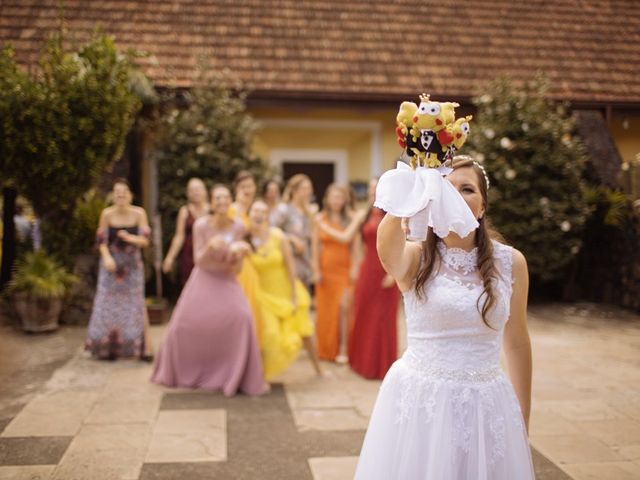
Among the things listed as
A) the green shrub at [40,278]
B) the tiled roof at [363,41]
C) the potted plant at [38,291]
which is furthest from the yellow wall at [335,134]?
the potted plant at [38,291]

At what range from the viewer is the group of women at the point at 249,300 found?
6625 millimetres

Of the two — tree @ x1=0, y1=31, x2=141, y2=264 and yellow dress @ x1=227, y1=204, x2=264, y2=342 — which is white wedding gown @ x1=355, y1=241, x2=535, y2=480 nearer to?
yellow dress @ x1=227, y1=204, x2=264, y2=342

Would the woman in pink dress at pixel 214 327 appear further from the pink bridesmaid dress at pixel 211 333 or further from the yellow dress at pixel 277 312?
the yellow dress at pixel 277 312

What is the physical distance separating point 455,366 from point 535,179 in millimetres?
9201

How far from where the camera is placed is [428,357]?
278cm

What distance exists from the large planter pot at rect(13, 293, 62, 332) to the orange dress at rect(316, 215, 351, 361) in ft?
11.8

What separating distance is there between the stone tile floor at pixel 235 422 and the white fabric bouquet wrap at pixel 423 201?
2.63 m

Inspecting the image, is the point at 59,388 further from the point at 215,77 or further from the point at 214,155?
the point at 215,77

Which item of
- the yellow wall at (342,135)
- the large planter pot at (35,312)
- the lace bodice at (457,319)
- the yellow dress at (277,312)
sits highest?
the yellow wall at (342,135)

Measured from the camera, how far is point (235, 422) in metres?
5.64

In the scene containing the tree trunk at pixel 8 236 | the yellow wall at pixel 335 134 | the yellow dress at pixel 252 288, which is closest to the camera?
the yellow dress at pixel 252 288

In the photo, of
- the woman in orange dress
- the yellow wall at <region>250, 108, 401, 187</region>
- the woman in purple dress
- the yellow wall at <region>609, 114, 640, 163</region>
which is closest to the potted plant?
the woman in purple dress

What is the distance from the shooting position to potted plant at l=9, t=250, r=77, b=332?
8938mm

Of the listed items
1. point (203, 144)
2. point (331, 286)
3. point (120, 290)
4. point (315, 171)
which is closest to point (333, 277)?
point (331, 286)
